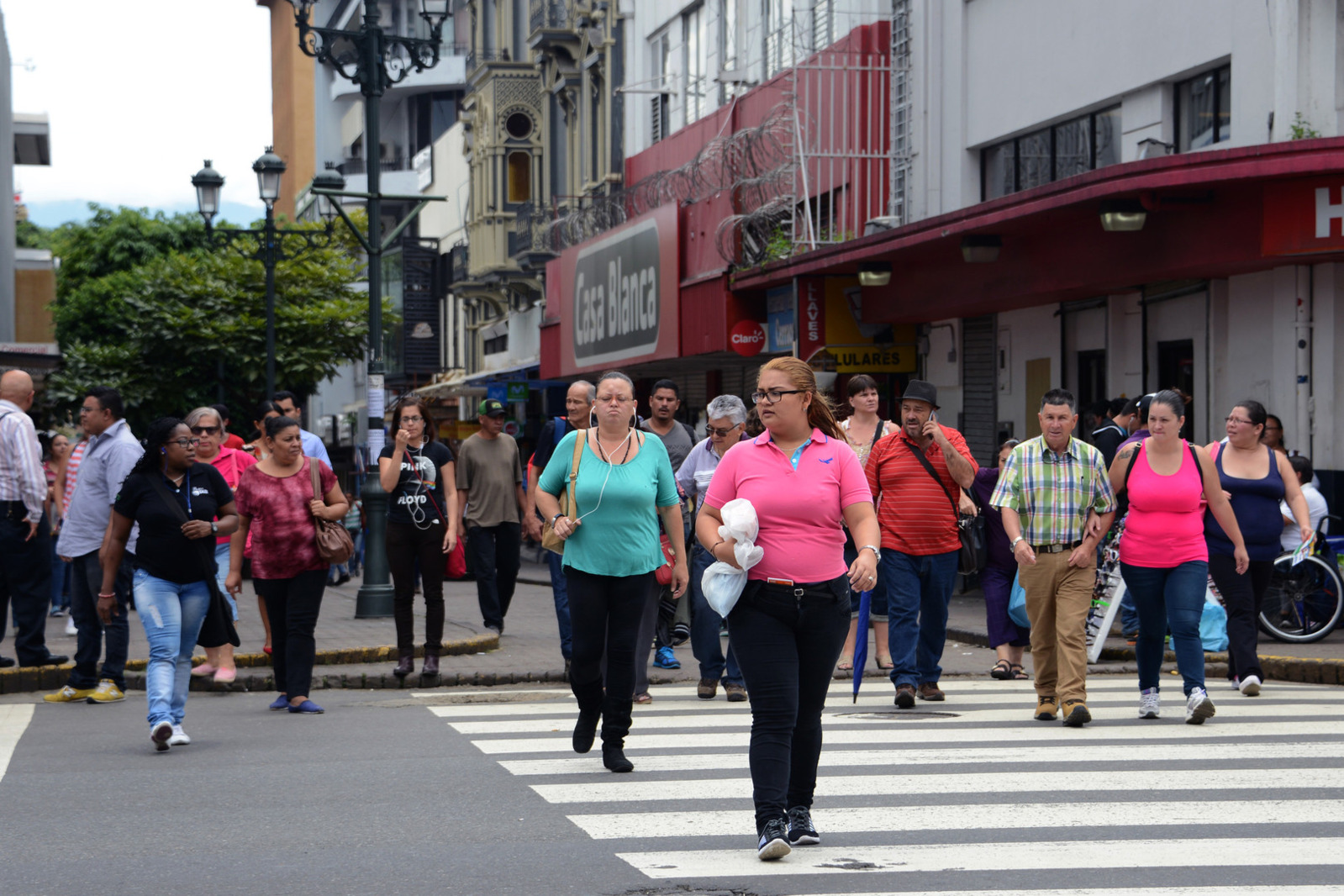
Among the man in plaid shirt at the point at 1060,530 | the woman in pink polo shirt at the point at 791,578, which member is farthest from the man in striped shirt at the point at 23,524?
the woman in pink polo shirt at the point at 791,578

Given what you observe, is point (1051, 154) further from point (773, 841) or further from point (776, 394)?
point (773, 841)

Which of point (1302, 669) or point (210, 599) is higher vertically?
point (210, 599)

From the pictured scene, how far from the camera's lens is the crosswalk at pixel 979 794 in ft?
19.9

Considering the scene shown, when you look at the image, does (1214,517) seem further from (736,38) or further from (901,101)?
(736,38)

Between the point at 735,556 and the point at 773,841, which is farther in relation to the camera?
the point at 735,556

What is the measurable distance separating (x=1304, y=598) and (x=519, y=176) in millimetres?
32303

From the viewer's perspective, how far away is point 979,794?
7.56m

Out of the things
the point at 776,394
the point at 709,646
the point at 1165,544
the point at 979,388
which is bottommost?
the point at 709,646

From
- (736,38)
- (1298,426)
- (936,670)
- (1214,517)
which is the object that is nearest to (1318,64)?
(1298,426)

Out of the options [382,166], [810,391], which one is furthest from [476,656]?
[382,166]

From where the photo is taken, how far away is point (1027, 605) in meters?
9.91

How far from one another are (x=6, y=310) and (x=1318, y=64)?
38395 mm

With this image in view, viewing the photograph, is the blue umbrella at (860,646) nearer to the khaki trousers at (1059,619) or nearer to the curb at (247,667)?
the khaki trousers at (1059,619)

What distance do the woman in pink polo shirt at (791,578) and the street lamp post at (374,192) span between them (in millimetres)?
10104
